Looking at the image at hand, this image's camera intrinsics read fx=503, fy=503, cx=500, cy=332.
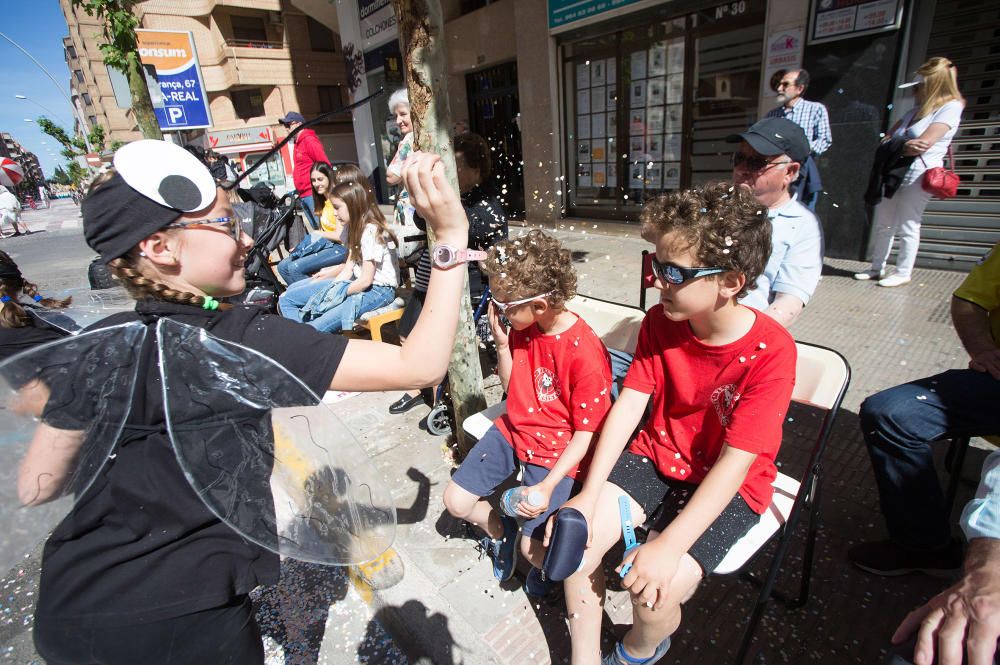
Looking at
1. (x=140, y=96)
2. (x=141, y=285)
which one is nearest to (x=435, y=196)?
(x=141, y=285)

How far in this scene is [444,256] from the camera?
1.17 m

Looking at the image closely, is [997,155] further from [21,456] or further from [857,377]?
[21,456]

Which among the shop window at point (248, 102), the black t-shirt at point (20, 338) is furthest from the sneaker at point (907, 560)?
the shop window at point (248, 102)

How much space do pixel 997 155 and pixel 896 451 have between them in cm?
498

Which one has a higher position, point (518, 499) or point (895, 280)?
point (518, 499)

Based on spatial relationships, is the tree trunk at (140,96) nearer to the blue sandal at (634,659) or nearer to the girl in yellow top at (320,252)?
the girl in yellow top at (320,252)

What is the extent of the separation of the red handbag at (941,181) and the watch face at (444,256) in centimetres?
517

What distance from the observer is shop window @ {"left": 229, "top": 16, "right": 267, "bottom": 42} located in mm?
25750

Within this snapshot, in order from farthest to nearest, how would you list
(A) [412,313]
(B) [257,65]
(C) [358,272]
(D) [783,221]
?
(B) [257,65] < (C) [358,272] < (A) [412,313] < (D) [783,221]

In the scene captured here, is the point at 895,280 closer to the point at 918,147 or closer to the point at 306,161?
the point at 918,147

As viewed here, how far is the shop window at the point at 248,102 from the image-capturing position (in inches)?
1017

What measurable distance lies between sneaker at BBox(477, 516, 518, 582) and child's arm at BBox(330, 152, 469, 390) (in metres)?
1.23

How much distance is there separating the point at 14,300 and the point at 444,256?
1833mm

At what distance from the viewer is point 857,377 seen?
134 inches
